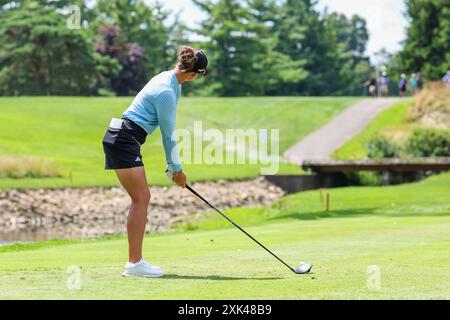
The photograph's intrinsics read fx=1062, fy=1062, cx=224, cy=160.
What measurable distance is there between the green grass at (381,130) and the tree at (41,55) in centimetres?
3172

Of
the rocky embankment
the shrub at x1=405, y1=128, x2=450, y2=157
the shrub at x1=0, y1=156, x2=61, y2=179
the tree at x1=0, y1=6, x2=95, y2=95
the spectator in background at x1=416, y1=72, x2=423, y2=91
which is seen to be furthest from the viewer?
the tree at x1=0, y1=6, x2=95, y2=95

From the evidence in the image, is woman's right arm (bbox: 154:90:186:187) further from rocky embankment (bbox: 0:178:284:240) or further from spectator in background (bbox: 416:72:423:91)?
spectator in background (bbox: 416:72:423:91)

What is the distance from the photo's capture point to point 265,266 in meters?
12.0

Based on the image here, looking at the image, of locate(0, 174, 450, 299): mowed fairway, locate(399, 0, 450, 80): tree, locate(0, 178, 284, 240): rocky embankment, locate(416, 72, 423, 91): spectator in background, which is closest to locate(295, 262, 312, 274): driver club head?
locate(0, 174, 450, 299): mowed fairway

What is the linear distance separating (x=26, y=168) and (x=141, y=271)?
1484 inches

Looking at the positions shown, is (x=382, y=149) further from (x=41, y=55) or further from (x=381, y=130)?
(x=41, y=55)

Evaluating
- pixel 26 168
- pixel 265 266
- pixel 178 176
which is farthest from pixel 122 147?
pixel 26 168

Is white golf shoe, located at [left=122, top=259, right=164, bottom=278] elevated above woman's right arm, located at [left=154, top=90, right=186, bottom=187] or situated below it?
below

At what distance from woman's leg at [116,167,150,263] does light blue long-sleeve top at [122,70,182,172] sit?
345mm

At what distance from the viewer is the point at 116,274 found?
35.9 ft

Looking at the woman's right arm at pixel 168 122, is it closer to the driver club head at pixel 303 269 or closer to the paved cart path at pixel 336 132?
the driver club head at pixel 303 269

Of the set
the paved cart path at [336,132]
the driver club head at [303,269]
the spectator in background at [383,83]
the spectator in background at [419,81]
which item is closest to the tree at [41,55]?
the spectator in background at [383,83]

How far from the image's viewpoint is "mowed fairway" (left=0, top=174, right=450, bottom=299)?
9359mm

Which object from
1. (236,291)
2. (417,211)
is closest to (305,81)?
(417,211)
